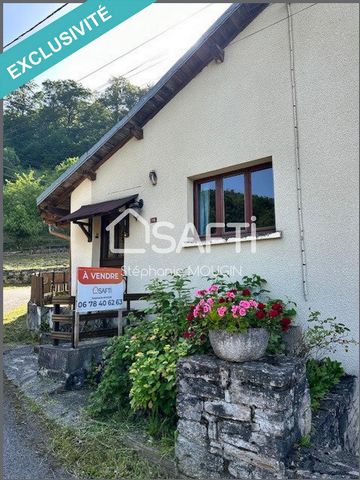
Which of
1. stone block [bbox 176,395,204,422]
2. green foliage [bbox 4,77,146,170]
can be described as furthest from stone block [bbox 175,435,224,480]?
green foliage [bbox 4,77,146,170]

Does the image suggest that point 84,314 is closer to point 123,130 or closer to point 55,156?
point 123,130

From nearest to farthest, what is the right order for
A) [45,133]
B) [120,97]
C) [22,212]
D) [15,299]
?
[15,299] < [120,97] < [22,212] < [45,133]

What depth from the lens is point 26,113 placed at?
2920cm

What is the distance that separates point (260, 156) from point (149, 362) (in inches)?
146

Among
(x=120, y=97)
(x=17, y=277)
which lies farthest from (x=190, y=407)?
(x=120, y=97)

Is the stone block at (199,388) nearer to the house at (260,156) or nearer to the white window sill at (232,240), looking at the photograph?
the house at (260,156)

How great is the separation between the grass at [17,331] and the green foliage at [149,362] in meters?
5.29

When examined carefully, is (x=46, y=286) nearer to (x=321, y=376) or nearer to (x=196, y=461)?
(x=196, y=461)

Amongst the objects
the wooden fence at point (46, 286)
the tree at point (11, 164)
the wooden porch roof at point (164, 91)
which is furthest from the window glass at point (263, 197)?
the tree at point (11, 164)

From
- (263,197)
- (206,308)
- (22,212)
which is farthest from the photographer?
(22,212)

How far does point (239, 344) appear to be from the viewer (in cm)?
294

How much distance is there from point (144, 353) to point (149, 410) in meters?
0.67

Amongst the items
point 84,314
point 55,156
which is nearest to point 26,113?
point 55,156

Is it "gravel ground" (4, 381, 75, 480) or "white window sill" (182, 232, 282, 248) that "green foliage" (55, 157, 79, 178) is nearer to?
"white window sill" (182, 232, 282, 248)
